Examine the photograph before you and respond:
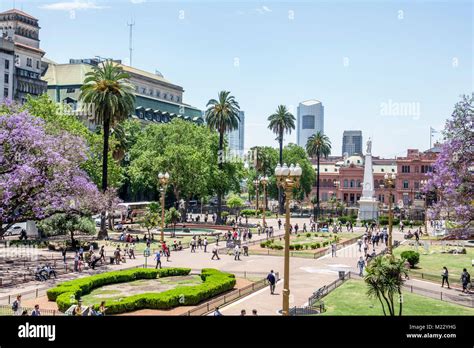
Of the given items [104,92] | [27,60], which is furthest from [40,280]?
[27,60]

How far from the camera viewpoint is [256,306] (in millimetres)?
24375

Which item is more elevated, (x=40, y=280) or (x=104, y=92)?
(x=104, y=92)

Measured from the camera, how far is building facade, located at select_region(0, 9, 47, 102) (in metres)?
90.8

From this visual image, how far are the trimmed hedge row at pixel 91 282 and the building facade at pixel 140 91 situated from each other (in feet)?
198

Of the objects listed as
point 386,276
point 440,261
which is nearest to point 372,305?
point 386,276

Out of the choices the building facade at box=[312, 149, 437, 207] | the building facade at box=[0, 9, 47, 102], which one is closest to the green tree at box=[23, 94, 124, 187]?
the building facade at box=[0, 9, 47, 102]

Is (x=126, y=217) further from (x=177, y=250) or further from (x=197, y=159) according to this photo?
(x=177, y=250)

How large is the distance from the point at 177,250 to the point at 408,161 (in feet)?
271

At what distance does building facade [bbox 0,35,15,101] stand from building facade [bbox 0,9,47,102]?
2267 mm

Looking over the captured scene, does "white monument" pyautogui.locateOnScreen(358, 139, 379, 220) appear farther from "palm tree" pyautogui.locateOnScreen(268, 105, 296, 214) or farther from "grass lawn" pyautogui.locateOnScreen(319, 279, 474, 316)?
"grass lawn" pyautogui.locateOnScreen(319, 279, 474, 316)

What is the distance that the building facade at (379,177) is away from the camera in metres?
113

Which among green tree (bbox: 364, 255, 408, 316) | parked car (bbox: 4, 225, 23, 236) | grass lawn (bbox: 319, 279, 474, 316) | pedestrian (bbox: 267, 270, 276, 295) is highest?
green tree (bbox: 364, 255, 408, 316)

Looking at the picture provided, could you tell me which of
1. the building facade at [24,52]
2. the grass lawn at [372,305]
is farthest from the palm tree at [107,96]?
the building facade at [24,52]

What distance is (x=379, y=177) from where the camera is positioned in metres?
126
